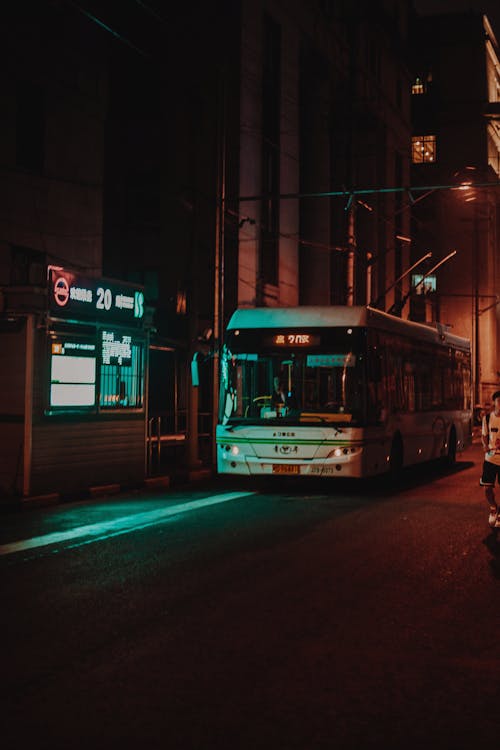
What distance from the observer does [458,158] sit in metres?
68.9

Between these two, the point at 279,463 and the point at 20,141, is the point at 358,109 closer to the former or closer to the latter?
the point at 20,141

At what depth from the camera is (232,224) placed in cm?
2909

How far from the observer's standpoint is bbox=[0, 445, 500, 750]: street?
4.82 m

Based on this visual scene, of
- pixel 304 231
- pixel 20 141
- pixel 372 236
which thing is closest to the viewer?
pixel 20 141

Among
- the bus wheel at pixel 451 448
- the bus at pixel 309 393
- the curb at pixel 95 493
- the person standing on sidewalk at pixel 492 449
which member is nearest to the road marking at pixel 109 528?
the bus at pixel 309 393

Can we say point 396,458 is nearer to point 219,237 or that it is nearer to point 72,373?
point 72,373

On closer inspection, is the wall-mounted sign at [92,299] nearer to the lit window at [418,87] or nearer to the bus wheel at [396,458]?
the bus wheel at [396,458]

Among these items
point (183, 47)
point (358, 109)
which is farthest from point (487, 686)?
point (358, 109)

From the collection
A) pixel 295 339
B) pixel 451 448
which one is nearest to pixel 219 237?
pixel 295 339

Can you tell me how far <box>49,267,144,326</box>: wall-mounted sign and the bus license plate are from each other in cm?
420

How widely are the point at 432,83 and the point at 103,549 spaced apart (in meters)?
66.9

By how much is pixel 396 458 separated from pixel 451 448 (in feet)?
18.8

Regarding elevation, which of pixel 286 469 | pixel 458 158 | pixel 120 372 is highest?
pixel 458 158

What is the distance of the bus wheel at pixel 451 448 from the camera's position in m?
23.5
